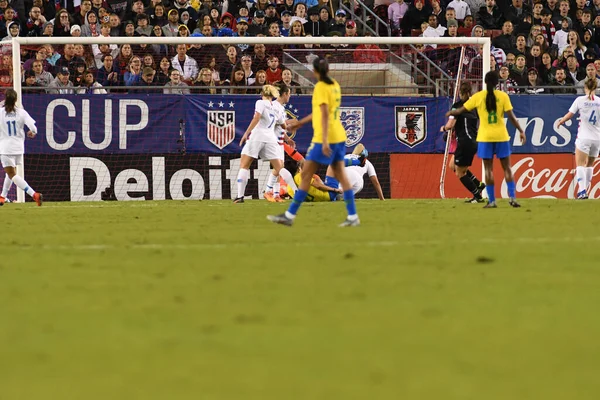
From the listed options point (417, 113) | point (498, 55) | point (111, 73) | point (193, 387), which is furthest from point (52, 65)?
point (193, 387)

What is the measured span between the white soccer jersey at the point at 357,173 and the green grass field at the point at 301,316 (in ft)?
30.4

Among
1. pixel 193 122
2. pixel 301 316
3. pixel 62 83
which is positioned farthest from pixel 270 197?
pixel 301 316

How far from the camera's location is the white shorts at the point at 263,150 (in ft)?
66.9

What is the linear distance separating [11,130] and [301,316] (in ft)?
50.9

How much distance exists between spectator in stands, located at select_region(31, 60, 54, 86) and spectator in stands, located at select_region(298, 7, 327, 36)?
6180 millimetres

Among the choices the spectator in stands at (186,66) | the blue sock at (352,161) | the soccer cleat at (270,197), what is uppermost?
the spectator in stands at (186,66)

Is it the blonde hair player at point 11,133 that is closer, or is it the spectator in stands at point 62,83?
the blonde hair player at point 11,133

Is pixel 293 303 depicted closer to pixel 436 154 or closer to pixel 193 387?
pixel 193 387

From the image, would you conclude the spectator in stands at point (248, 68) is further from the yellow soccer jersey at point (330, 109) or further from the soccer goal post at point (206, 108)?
the yellow soccer jersey at point (330, 109)

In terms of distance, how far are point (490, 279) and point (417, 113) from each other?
17039 mm

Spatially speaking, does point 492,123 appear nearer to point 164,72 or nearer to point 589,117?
point 589,117

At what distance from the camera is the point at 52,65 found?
23875 mm

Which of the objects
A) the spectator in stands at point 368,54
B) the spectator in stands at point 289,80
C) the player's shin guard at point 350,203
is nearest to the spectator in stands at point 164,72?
the spectator in stands at point 289,80

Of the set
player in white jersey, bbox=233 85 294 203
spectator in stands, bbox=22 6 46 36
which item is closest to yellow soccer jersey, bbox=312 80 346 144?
player in white jersey, bbox=233 85 294 203
